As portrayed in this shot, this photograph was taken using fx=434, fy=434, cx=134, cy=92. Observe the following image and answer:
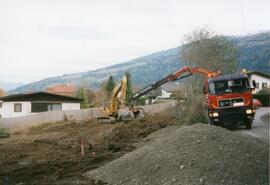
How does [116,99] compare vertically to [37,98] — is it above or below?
below

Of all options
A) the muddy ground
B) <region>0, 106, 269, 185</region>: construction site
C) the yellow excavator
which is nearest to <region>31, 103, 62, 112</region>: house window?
the yellow excavator

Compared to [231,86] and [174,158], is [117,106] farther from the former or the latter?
[174,158]

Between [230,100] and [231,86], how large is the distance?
0.77m

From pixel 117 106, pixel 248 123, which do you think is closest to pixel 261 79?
pixel 117 106

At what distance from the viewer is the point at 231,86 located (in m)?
22.5

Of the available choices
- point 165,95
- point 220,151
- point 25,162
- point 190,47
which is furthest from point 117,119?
point 165,95

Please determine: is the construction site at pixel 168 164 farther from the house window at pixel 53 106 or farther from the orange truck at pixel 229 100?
the house window at pixel 53 106

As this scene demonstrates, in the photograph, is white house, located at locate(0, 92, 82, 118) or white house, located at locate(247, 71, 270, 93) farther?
white house, located at locate(247, 71, 270, 93)

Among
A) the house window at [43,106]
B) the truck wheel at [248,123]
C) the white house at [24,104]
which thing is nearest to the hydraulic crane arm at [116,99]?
the truck wheel at [248,123]

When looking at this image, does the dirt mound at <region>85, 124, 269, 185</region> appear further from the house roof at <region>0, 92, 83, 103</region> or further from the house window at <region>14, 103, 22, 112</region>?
the house window at <region>14, 103, 22, 112</region>

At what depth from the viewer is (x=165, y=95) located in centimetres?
12381

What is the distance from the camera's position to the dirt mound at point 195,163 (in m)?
10.2

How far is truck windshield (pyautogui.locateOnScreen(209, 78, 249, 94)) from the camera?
22.3 meters

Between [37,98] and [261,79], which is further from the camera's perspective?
[261,79]
